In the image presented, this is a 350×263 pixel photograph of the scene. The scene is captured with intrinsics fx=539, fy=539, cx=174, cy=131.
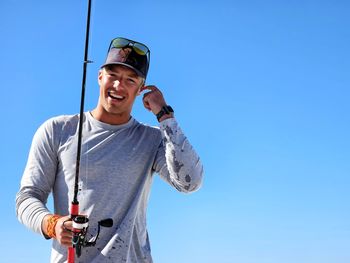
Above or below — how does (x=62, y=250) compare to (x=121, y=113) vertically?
below

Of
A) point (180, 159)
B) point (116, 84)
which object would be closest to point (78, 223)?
point (180, 159)

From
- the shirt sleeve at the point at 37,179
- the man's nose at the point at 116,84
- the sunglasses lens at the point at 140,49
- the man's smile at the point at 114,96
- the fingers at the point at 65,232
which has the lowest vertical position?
the fingers at the point at 65,232

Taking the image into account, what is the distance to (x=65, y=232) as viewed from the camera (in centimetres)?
428

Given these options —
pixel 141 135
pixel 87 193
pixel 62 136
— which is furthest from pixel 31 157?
pixel 141 135

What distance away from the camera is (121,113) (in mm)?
5211

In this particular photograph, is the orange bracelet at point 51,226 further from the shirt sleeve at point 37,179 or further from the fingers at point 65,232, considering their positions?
the shirt sleeve at point 37,179

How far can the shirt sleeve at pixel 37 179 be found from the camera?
15.4 feet

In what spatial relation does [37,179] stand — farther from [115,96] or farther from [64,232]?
[115,96]

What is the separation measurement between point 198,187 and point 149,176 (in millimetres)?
499

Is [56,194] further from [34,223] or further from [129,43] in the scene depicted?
[129,43]

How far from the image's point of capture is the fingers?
427cm

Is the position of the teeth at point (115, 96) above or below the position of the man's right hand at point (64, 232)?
above

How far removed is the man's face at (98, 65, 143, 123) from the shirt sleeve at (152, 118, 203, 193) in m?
0.45

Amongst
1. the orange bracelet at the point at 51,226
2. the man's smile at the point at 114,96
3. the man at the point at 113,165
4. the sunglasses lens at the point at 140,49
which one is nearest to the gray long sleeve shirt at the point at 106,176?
the man at the point at 113,165
